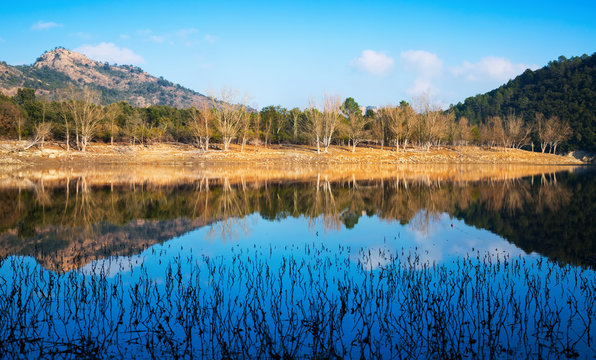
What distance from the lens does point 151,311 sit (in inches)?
285

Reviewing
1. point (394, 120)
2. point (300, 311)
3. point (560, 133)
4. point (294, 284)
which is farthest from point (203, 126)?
point (560, 133)

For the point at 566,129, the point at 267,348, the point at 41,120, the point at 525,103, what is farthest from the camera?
the point at 525,103

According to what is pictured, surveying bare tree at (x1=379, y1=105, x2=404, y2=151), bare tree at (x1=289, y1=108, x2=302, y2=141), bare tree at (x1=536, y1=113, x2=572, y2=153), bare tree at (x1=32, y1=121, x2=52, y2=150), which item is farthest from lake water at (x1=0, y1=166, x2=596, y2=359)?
bare tree at (x1=536, y1=113, x2=572, y2=153)

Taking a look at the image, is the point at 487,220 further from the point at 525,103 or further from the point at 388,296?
the point at 525,103

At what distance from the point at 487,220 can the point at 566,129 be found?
105m

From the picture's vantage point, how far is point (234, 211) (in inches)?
757

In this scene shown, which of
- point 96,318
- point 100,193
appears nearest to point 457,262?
point 96,318

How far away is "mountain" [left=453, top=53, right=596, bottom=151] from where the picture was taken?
107 meters

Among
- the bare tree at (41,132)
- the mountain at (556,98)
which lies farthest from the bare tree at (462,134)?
the bare tree at (41,132)

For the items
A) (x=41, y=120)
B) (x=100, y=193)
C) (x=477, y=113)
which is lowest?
(x=100, y=193)

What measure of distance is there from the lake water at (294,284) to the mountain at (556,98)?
109 metres

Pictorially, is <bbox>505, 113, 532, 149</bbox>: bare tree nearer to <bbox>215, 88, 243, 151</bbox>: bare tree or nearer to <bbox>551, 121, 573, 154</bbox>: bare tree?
<bbox>551, 121, 573, 154</bbox>: bare tree

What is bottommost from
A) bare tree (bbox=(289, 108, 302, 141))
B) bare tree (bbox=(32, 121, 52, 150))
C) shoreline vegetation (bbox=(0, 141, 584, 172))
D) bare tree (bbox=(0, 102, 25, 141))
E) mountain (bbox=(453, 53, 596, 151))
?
shoreline vegetation (bbox=(0, 141, 584, 172))

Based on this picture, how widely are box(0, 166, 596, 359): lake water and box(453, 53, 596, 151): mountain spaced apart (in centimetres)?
10927
